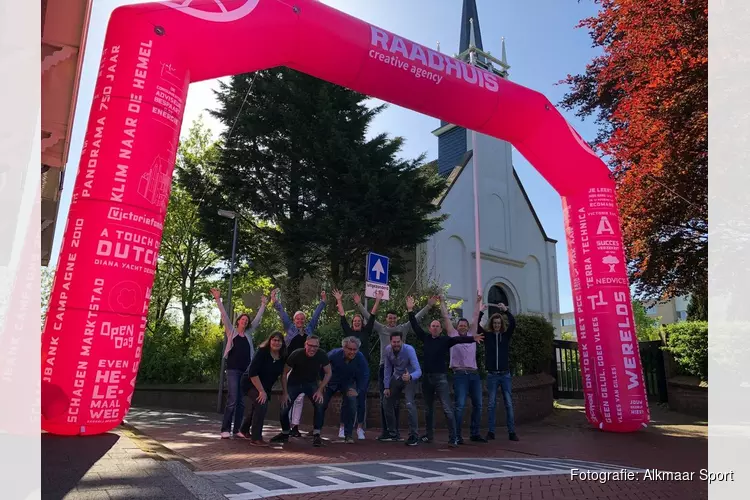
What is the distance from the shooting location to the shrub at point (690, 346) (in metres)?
12.2

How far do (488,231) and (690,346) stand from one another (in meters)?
13.3

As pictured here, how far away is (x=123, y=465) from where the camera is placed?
13.5ft

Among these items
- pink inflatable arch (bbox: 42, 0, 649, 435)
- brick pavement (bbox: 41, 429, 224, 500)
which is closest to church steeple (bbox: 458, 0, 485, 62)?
pink inflatable arch (bbox: 42, 0, 649, 435)

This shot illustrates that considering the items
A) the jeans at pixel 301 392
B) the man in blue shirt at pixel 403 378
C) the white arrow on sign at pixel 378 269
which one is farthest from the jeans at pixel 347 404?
the white arrow on sign at pixel 378 269

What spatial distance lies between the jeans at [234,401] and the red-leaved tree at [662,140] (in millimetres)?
7454

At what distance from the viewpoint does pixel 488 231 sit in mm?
25344

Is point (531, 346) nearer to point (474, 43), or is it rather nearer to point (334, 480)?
point (334, 480)

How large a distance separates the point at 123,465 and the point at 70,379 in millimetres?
1623

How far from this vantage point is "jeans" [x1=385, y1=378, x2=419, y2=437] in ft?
24.3

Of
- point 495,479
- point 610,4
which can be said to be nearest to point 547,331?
point 610,4

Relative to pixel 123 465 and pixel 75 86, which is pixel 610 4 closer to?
pixel 75 86

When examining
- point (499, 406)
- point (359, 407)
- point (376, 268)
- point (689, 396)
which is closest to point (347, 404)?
point (359, 407)

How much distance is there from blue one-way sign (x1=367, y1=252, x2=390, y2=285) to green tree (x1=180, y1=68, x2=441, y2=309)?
6.49 meters

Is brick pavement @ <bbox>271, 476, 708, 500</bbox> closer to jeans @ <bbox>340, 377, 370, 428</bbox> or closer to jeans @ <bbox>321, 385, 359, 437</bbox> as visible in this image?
jeans @ <bbox>321, 385, 359, 437</bbox>
